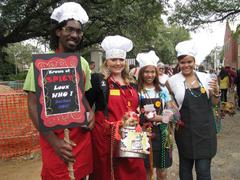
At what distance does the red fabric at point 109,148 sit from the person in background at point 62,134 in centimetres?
42

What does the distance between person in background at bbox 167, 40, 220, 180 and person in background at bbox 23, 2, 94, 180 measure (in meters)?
1.19

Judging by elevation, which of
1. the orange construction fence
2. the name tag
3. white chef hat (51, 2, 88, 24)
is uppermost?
white chef hat (51, 2, 88, 24)

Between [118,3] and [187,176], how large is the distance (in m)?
11.8

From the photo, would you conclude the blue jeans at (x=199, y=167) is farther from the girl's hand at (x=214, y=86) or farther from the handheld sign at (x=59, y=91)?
the handheld sign at (x=59, y=91)

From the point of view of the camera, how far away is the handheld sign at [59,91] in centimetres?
238

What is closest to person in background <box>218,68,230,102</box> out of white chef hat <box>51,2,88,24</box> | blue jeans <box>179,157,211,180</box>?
blue jeans <box>179,157,211,180</box>

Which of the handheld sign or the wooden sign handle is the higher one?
the handheld sign

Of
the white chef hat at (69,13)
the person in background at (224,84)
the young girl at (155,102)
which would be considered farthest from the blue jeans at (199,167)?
the person in background at (224,84)

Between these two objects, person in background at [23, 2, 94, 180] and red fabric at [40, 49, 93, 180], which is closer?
person in background at [23, 2, 94, 180]

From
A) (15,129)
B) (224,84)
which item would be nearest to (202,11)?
(224,84)

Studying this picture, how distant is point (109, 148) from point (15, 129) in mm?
4228

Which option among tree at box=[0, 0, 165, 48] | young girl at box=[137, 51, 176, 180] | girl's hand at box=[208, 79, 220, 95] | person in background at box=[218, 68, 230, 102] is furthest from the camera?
tree at box=[0, 0, 165, 48]

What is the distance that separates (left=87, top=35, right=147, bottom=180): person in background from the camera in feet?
10.9

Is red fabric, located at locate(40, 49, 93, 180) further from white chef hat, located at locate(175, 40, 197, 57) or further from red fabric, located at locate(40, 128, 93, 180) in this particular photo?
white chef hat, located at locate(175, 40, 197, 57)
